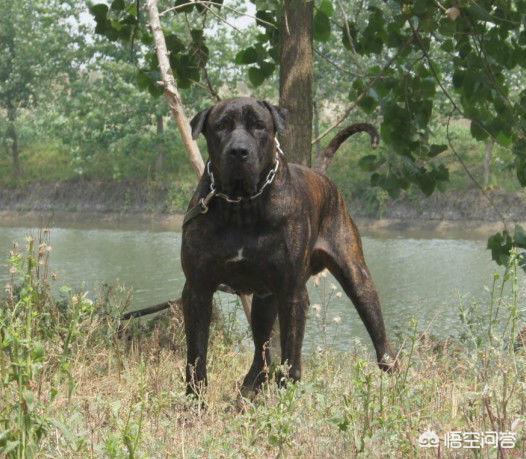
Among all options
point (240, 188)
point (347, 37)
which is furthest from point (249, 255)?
point (347, 37)

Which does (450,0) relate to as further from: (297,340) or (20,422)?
(20,422)

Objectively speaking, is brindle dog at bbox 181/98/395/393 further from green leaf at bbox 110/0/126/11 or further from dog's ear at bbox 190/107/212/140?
green leaf at bbox 110/0/126/11

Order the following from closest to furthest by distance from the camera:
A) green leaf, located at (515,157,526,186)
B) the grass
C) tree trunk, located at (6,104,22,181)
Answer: the grass
green leaf, located at (515,157,526,186)
tree trunk, located at (6,104,22,181)

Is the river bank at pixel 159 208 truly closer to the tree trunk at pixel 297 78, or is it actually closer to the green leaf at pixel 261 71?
the green leaf at pixel 261 71

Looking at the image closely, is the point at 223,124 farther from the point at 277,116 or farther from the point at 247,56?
the point at 247,56

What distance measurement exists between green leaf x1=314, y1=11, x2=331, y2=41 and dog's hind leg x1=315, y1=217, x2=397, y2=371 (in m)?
2.31

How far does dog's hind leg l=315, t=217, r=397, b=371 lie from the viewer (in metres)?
5.74

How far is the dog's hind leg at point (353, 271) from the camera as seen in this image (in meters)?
5.74

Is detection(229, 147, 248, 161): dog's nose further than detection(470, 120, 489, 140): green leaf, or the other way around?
detection(470, 120, 489, 140): green leaf

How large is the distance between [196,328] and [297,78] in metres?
2.77

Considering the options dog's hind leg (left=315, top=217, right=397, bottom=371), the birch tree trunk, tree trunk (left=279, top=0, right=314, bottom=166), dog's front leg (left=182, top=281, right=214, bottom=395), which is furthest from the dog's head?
tree trunk (left=279, top=0, right=314, bottom=166)

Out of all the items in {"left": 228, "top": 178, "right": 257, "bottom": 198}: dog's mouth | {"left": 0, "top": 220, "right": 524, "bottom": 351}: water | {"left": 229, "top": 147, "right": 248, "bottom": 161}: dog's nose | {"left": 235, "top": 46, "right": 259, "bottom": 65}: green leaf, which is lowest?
{"left": 0, "top": 220, "right": 524, "bottom": 351}: water

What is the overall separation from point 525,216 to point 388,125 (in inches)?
815

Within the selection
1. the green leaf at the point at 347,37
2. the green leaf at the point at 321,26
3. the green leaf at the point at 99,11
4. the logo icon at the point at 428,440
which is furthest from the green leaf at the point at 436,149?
the logo icon at the point at 428,440
